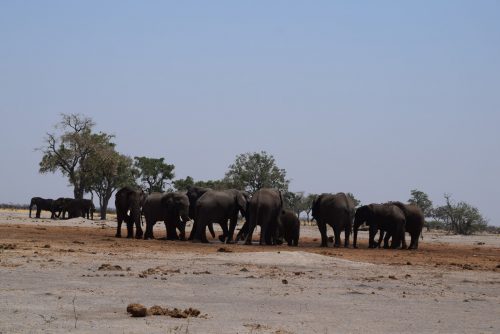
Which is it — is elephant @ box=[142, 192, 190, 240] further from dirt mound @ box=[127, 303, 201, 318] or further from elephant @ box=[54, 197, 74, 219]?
elephant @ box=[54, 197, 74, 219]

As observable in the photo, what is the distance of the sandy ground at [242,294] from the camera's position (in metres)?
9.63

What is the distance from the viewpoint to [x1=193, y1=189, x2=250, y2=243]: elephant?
30531 mm

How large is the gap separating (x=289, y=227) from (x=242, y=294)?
2019 centimetres

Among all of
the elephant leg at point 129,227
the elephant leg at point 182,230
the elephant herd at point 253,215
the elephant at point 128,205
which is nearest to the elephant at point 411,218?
the elephant herd at point 253,215

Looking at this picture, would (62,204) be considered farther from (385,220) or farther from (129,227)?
(385,220)

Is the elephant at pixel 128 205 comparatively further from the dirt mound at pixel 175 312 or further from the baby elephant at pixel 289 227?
the dirt mound at pixel 175 312

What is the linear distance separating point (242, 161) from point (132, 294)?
70.6 metres

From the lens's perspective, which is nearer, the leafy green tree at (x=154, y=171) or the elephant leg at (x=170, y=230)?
the elephant leg at (x=170, y=230)

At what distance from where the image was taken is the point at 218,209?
1215 inches

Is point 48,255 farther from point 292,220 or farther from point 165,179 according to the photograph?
point 165,179

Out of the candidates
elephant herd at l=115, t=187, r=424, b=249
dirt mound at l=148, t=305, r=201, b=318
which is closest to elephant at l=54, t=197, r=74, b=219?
elephant herd at l=115, t=187, r=424, b=249

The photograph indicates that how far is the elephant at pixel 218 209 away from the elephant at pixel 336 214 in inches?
128

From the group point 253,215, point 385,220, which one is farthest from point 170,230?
point 385,220

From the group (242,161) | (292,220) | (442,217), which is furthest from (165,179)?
(292,220)
